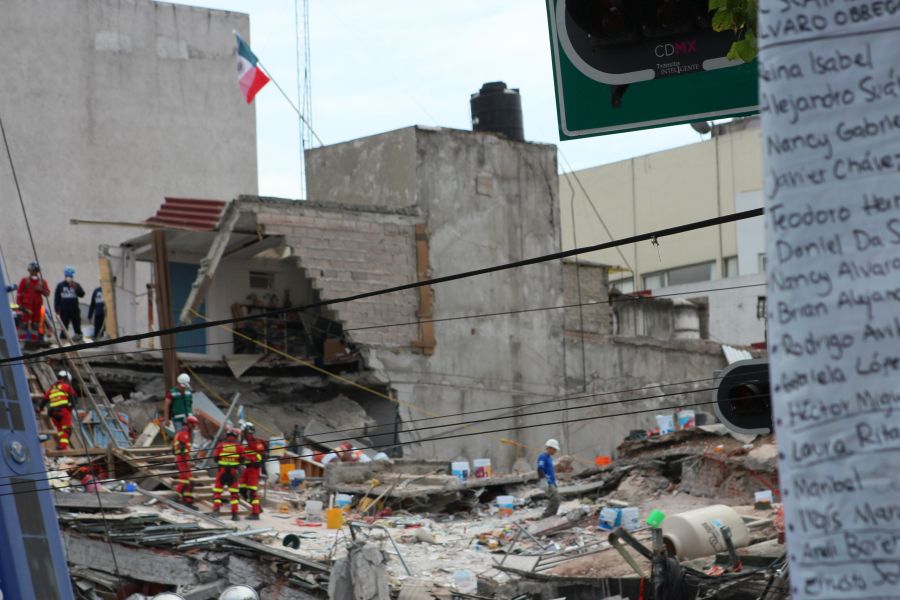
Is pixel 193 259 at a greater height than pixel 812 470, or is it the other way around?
pixel 193 259

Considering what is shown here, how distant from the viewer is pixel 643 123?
995 cm

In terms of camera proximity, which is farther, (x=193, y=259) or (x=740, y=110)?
(x=193, y=259)

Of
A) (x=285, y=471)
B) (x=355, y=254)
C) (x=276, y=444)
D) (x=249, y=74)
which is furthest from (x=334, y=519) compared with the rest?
(x=249, y=74)

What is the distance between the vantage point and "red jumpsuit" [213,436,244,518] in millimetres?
22000

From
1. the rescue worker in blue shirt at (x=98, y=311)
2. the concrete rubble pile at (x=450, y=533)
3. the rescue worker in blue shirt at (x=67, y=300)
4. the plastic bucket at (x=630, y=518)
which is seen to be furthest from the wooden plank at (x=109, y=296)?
the plastic bucket at (x=630, y=518)

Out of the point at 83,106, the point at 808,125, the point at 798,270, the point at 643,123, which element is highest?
the point at 83,106

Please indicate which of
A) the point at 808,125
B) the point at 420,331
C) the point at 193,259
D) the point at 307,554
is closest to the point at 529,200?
the point at 420,331

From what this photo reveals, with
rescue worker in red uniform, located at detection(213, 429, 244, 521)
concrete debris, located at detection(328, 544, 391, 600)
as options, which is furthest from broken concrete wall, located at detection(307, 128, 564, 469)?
concrete debris, located at detection(328, 544, 391, 600)

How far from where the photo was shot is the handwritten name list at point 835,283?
2678mm

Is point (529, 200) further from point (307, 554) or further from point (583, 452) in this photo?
point (307, 554)

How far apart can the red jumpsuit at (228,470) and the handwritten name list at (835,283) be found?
18849mm

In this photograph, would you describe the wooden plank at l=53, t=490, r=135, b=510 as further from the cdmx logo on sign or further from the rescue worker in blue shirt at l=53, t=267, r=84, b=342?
the cdmx logo on sign

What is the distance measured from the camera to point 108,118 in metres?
44.1

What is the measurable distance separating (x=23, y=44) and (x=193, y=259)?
11697mm
